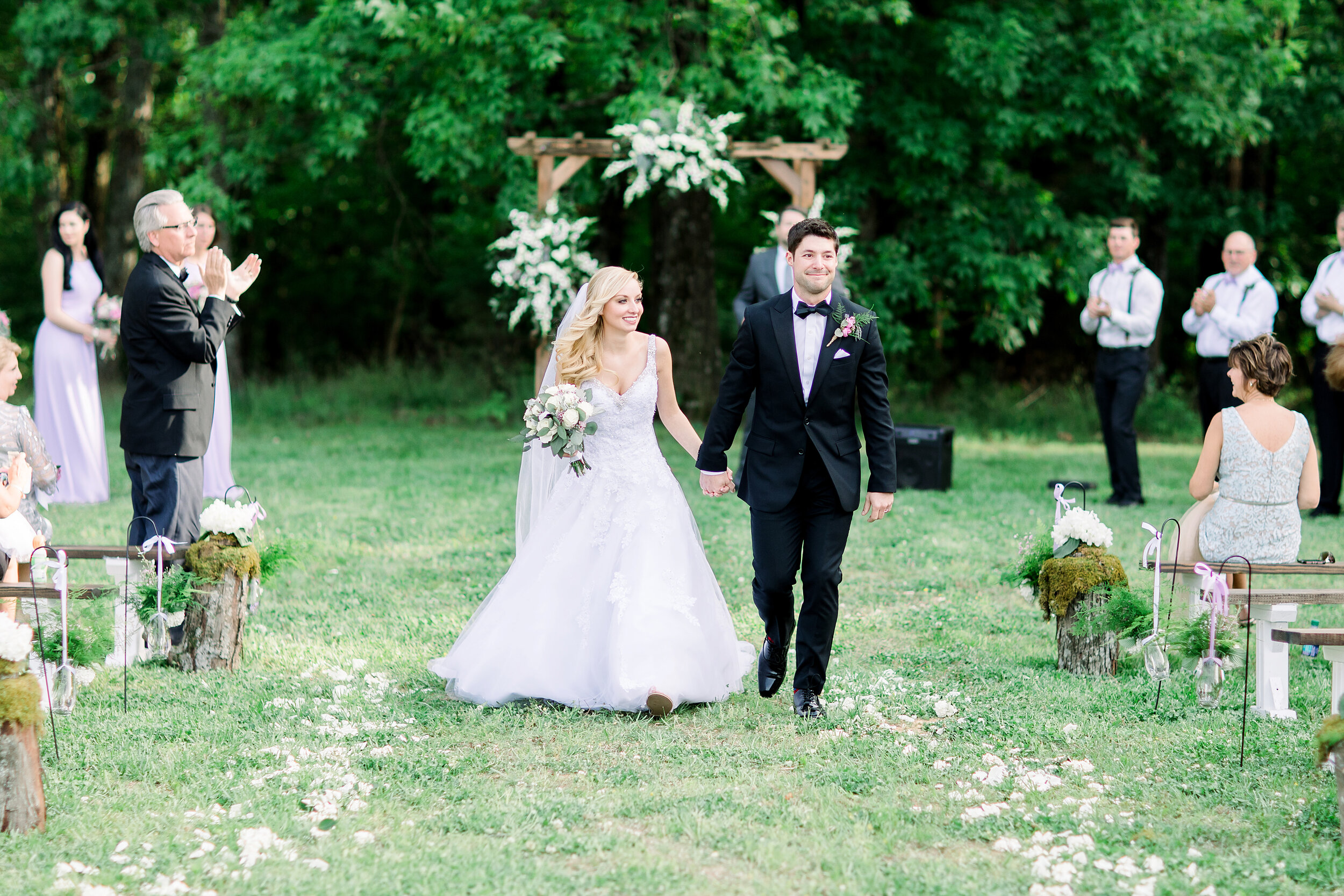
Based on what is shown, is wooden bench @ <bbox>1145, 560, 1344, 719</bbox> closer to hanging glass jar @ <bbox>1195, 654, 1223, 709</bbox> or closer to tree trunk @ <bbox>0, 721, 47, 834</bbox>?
hanging glass jar @ <bbox>1195, 654, 1223, 709</bbox>

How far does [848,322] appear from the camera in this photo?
509cm

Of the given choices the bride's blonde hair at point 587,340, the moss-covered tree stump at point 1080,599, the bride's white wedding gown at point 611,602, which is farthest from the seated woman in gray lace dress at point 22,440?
the moss-covered tree stump at point 1080,599

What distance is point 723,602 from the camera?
18.7ft

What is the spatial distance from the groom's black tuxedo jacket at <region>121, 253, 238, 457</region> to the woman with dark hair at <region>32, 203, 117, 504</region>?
4.41 metres

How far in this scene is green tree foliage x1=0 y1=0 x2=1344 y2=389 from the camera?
1402 cm

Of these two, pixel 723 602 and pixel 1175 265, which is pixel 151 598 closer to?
pixel 723 602

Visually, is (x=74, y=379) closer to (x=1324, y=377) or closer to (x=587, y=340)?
(x=587, y=340)

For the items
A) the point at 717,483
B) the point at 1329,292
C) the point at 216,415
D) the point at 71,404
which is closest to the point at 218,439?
the point at 216,415

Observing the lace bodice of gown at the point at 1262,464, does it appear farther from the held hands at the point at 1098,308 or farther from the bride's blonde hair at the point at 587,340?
the held hands at the point at 1098,308

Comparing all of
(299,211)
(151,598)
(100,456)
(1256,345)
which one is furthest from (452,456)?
(299,211)

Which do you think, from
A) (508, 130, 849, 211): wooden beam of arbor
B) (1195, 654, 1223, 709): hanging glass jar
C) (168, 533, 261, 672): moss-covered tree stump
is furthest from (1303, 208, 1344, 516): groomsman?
(168, 533, 261, 672): moss-covered tree stump

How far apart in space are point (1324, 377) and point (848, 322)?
261 inches

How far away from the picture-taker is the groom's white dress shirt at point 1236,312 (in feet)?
33.1

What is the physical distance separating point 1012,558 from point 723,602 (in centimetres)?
343
